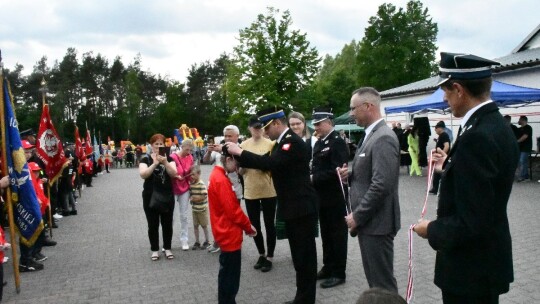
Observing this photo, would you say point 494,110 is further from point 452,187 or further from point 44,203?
point 44,203

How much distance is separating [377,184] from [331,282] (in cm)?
227

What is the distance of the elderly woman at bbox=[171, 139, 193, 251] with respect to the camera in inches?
291

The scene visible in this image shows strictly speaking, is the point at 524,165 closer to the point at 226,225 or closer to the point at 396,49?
the point at 226,225

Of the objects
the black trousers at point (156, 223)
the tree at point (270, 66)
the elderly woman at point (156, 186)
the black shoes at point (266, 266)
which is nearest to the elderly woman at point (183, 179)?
the elderly woman at point (156, 186)

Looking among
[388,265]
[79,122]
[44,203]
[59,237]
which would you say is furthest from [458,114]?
[79,122]

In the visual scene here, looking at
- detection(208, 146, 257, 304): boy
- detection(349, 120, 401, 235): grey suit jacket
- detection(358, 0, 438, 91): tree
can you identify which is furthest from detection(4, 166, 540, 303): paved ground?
detection(358, 0, 438, 91): tree

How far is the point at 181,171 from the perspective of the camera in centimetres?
739

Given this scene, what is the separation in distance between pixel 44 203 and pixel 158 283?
2.99 m

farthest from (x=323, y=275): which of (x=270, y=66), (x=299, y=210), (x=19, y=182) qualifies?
(x=270, y=66)

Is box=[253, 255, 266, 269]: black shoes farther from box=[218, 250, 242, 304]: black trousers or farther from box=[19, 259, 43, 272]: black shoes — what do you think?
box=[19, 259, 43, 272]: black shoes

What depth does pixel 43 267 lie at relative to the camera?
679 cm

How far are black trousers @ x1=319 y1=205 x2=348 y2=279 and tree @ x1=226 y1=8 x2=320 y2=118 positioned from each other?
32.4 m

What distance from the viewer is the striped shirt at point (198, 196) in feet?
Result: 25.3

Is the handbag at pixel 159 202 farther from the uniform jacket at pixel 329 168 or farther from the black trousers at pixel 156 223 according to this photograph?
the uniform jacket at pixel 329 168
